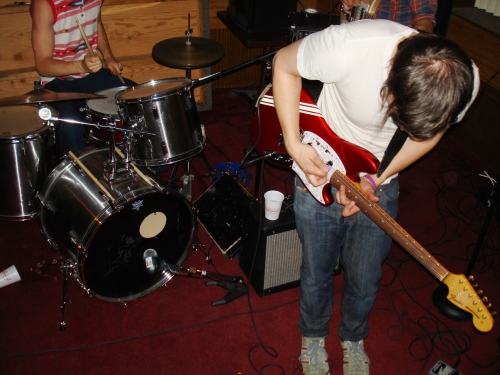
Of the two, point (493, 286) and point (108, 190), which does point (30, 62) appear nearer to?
point (108, 190)

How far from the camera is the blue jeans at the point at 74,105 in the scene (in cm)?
268

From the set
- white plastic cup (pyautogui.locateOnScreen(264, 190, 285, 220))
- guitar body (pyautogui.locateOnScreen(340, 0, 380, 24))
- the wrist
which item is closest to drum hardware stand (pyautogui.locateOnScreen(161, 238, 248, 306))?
white plastic cup (pyautogui.locateOnScreen(264, 190, 285, 220))

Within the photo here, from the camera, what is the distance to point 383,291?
266 cm

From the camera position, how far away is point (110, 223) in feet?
6.90

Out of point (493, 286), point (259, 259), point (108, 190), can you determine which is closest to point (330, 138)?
point (259, 259)

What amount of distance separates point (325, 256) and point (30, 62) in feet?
→ 9.05

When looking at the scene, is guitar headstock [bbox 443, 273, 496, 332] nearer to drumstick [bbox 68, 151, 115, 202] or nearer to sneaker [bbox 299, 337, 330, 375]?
sneaker [bbox 299, 337, 330, 375]

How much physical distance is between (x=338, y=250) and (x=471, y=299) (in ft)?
1.95

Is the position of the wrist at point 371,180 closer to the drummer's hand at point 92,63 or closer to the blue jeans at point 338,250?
the blue jeans at point 338,250

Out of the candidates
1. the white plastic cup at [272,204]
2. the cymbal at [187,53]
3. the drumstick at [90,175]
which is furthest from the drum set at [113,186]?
the white plastic cup at [272,204]

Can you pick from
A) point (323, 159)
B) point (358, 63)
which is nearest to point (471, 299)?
point (323, 159)

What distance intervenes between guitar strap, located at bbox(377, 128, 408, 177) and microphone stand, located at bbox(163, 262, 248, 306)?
3.77 ft

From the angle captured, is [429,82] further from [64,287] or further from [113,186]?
[64,287]

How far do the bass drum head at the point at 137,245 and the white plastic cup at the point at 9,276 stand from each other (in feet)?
1.89
